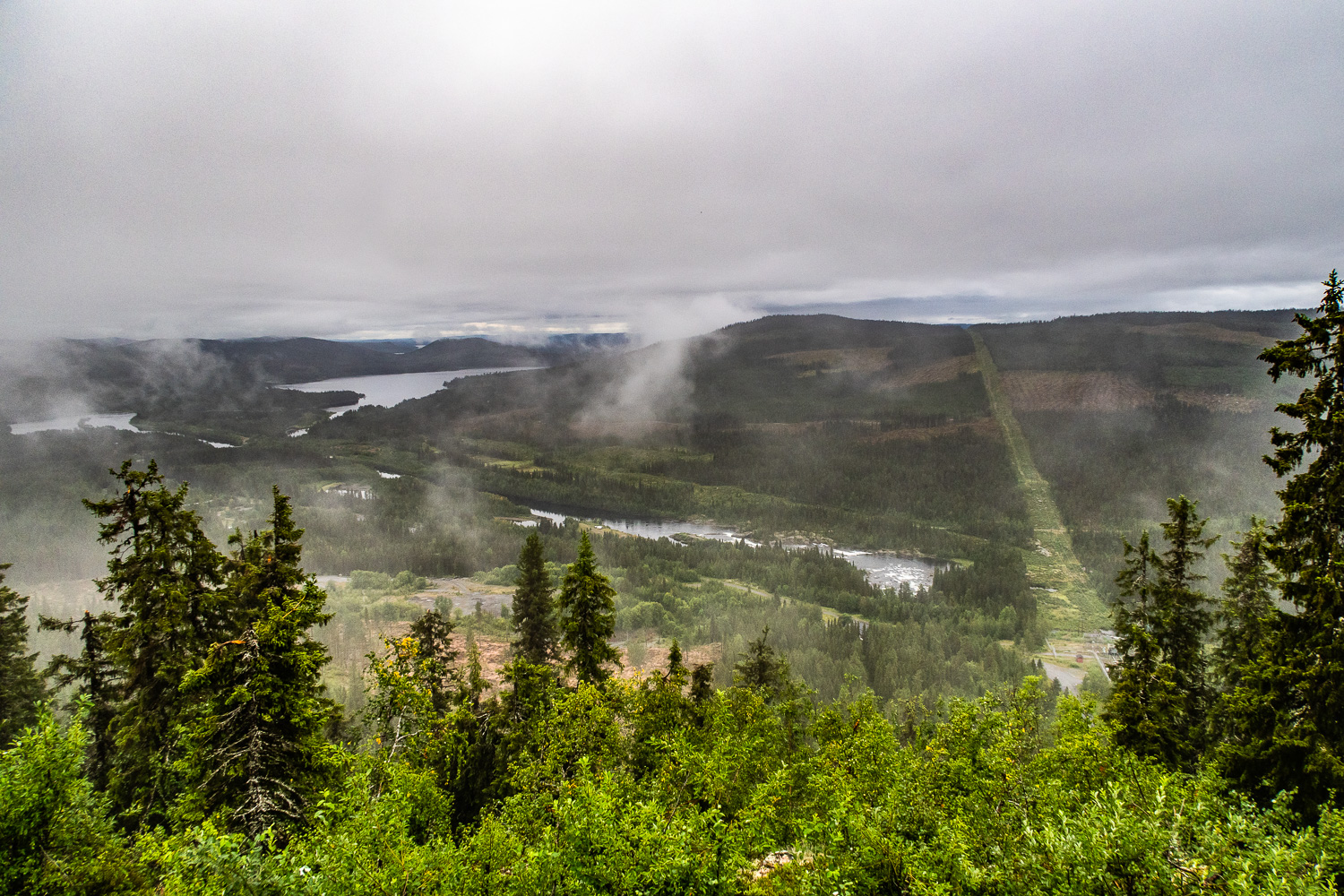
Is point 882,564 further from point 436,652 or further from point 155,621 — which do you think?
point 155,621

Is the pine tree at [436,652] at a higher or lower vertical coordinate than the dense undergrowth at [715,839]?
lower

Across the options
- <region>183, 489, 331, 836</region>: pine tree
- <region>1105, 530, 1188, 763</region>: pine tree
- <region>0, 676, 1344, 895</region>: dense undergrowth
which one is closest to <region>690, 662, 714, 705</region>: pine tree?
<region>0, 676, 1344, 895</region>: dense undergrowth

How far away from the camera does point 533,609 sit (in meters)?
38.5

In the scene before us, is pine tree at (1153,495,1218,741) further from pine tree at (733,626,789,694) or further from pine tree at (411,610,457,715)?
pine tree at (411,610,457,715)

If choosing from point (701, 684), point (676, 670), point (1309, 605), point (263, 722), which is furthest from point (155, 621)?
point (1309, 605)

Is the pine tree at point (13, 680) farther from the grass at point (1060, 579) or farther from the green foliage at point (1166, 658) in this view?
the grass at point (1060, 579)

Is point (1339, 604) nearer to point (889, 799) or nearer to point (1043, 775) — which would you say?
point (1043, 775)

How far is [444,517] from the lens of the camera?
176875 mm

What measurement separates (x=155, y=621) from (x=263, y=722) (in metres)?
7.38

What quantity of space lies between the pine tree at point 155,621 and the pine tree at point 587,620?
570 inches

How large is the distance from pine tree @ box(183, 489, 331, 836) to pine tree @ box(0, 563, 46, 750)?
1598 cm

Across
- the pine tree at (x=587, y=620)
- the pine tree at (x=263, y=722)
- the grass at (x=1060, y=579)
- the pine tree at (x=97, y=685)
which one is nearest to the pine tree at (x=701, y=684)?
the pine tree at (x=587, y=620)

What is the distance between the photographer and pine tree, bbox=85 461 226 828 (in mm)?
21359

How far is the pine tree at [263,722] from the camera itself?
1717 centimetres
